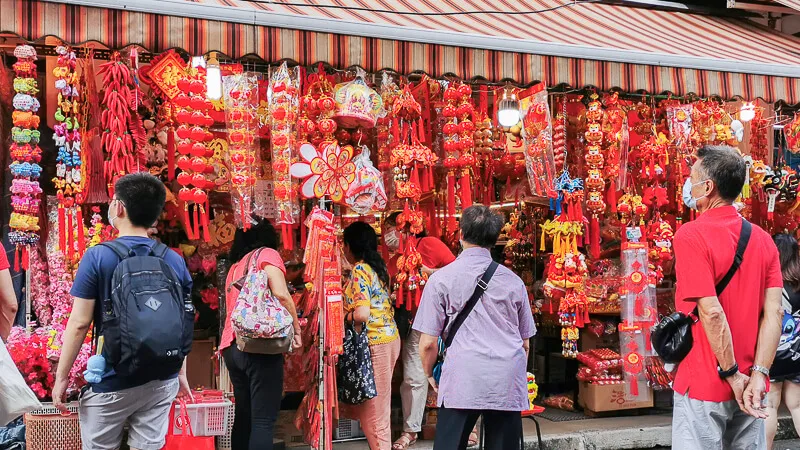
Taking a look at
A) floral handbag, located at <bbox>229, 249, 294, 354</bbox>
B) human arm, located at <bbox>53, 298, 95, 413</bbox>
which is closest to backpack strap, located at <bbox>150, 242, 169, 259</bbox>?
human arm, located at <bbox>53, 298, 95, 413</bbox>

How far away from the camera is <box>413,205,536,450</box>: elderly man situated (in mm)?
3666

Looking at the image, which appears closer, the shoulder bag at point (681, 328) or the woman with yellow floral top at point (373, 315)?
the shoulder bag at point (681, 328)

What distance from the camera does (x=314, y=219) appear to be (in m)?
4.79

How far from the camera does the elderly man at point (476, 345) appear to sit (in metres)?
3.67

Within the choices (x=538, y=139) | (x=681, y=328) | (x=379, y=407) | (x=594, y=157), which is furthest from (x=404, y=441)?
(x=681, y=328)

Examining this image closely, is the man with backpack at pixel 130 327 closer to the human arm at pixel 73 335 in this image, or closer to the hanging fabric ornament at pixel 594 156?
the human arm at pixel 73 335

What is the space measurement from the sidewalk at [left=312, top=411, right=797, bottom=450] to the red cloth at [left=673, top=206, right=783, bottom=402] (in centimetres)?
277

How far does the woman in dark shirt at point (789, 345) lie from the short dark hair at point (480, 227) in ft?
6.99

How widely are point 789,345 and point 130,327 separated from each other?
3872mm

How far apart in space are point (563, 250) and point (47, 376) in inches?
147

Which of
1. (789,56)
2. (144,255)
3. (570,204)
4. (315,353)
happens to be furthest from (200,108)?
(789,56)

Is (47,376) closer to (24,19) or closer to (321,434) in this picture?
(321,434)

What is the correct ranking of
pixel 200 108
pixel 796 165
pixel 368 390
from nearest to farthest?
pixel 200 108, pixel 368 390, pixel 796 165

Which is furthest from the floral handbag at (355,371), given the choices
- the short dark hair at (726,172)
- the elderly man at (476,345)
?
the short dark hair at (726,172)
